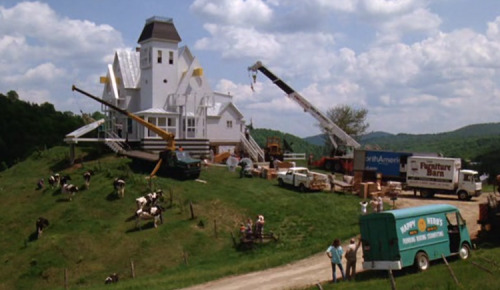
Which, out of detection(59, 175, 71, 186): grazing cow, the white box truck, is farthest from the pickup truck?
detection(59, 175, 71, 186): grazing cow

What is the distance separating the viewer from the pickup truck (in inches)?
1710

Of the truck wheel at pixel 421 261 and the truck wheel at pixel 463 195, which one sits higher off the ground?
the truck wheel at pixel 463 195

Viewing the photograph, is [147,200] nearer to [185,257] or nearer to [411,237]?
[185,257]

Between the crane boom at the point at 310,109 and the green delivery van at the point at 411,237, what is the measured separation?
35321 millimetres

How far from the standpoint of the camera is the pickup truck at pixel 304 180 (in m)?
43.4

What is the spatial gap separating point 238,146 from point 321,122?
10370 millimetres

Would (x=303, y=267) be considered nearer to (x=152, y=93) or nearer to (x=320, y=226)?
(x=320, y=226)

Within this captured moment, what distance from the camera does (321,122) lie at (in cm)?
6031

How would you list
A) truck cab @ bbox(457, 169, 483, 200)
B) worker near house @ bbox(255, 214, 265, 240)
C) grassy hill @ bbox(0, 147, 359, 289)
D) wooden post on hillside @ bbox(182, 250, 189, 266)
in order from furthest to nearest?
truck cab @ bbox(457, 169, 483, 200) → worker near house @ bbox(255, 214, 265, 240) → wooden post on hillside @ bbox(182, 250, 189, 266) → grassy hill @ bbox(0, 147, 359, 289)

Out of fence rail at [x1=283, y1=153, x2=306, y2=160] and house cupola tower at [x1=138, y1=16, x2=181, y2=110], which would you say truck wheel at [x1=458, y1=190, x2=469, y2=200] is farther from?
house cupola tower at [x1=138, y1=16, x2=181, y2=110]

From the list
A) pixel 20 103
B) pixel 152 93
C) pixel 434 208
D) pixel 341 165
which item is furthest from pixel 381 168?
pixel 20 103

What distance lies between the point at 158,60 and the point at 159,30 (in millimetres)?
2853

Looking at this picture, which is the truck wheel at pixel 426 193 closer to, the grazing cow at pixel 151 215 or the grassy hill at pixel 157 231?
the grassy hill at pixel 157 231

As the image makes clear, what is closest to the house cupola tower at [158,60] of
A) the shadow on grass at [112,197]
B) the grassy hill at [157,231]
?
the grassy hill at [157,231]
